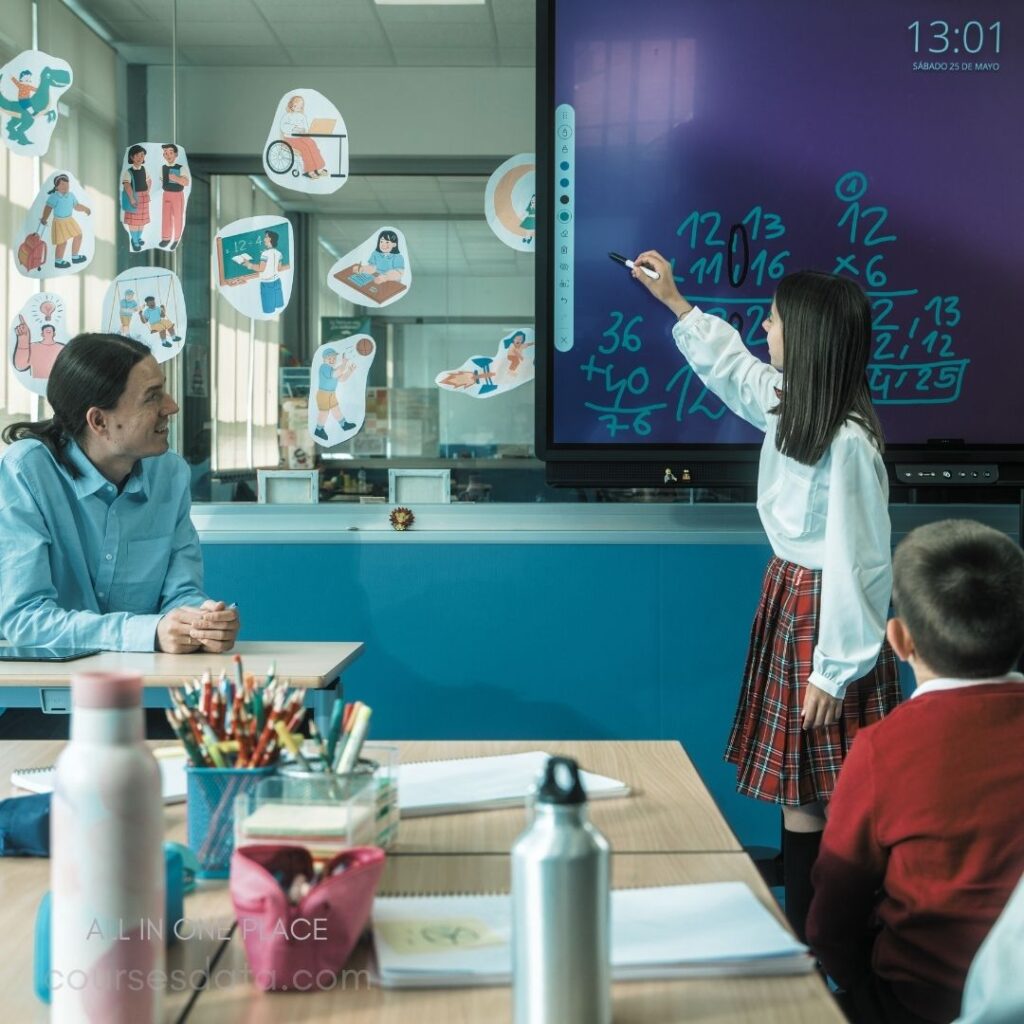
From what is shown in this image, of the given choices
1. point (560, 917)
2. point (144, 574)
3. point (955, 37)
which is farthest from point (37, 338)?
point (560, 917)

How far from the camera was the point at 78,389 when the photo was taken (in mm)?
2672

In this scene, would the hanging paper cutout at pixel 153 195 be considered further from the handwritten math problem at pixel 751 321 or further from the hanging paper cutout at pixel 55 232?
the handwritten math problem at pixel 751 321

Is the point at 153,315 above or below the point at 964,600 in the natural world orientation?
above

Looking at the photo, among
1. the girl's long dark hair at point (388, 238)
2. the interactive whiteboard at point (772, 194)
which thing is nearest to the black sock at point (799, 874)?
the interactive whiteboard at point (772, 194)

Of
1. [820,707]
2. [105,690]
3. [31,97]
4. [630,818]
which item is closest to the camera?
[105,690]

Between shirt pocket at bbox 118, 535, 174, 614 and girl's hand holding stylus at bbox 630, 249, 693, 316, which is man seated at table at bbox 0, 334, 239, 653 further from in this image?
girl's hand holding stylus at bbox 630, 249, 693, 316

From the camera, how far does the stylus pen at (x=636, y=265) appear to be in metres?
3.01

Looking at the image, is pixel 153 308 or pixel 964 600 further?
pixel 153 308

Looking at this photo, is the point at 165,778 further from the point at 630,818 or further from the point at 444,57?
the point at 444,57

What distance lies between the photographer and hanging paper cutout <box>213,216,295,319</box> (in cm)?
344

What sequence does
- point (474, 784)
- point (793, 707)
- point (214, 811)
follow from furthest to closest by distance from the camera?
1. point (793, 707)
2. point (474, 784)
3. point (214, 811)

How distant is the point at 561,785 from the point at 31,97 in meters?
3.29

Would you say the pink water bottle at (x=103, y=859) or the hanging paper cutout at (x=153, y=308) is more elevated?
the hanging paper cutout at (x=153, y=308)

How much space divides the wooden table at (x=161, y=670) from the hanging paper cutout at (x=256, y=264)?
1.31m
